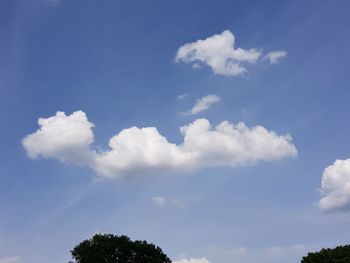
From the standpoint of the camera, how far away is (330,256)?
101625 millimetres

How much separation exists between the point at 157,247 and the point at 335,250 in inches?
1428

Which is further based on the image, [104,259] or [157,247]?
[157,247]

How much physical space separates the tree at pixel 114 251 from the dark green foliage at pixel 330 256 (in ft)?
98.8

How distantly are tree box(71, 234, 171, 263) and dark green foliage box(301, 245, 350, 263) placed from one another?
30.1 m

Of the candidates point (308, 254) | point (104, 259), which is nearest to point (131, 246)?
point (104, 259)

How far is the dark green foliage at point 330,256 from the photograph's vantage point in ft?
327

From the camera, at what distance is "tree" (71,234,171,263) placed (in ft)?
337

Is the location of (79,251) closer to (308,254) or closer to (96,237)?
(96,237)

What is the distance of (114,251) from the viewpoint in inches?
4080

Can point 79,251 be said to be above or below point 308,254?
above

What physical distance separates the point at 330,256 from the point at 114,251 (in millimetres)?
42836

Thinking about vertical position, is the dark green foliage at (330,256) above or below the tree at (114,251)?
below

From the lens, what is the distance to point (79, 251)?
104 meters

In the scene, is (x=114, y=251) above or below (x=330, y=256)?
above
